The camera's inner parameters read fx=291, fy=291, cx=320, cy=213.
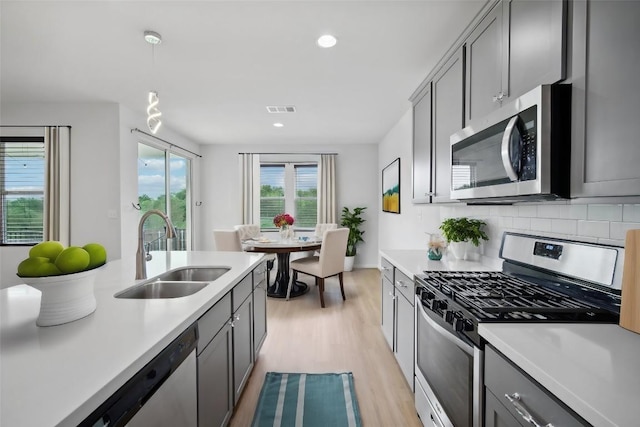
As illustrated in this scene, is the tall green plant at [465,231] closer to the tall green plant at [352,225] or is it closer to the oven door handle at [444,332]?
the oven door handle at [444,332]

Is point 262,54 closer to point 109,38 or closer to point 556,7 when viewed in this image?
point 109,38

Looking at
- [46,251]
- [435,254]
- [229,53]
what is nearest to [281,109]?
[229,53]

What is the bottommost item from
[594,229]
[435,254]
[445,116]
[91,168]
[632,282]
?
[435,254]

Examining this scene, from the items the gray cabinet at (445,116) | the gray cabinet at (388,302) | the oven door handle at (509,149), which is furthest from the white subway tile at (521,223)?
the gray cabinet at (388,302)

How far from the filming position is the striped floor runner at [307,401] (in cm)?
173

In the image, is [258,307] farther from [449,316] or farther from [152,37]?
[152,37]

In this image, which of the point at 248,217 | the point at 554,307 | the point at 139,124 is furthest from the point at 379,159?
the point at 554,307

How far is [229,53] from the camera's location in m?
2.36

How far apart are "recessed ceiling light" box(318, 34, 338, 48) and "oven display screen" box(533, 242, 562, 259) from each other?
1875 millimetres

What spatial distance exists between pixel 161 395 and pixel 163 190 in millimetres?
4386

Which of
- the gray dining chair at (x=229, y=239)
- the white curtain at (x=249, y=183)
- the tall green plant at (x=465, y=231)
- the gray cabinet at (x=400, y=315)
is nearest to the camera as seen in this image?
the gray cabinet at (x=400, y=315)

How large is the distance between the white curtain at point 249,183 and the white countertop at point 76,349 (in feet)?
14.3

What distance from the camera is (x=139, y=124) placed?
13.0 feet

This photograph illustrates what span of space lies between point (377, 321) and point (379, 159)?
3.46 meters
